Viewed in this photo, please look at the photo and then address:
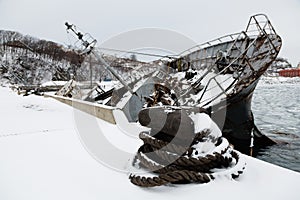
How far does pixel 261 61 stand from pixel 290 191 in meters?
4.98

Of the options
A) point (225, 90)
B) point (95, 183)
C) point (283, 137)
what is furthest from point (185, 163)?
point (283, 137)

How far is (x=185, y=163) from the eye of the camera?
4.07ft

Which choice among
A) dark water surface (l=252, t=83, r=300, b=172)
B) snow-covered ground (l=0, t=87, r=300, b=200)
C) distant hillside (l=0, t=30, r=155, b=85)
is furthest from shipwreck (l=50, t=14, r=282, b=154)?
distant hillside (l=0, t=30, r=155, b=85)

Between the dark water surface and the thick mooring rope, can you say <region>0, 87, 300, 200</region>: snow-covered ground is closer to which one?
the thick mooring rope

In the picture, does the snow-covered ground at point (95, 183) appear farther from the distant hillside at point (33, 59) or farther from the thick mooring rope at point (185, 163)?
the distant hillside at point (33, 59)

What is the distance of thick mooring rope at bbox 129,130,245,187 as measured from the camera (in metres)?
1.20

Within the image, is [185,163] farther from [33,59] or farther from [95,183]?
[33,59]

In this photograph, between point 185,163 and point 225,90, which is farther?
point 225,90

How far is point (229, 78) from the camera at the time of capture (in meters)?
5.54

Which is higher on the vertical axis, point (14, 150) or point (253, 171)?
point (253, 171)

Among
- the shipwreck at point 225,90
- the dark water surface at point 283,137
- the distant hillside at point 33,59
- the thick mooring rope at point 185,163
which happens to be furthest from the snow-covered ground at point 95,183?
the distant hillside at point 33,59

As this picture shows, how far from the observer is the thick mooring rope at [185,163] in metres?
1.20

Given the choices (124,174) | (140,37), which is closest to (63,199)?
(124,174)

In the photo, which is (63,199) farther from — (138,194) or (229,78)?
(229,78)
